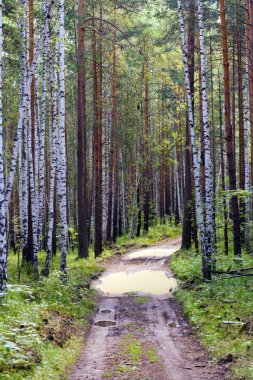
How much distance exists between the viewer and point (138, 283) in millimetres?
17312

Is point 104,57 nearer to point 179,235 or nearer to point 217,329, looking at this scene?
point 179,235

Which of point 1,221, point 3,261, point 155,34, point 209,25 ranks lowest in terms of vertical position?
point 3,261

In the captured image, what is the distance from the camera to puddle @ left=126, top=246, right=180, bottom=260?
77.5 feet

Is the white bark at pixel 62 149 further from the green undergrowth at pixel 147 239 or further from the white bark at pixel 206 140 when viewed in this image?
the green undergrowth at pixel 147 239

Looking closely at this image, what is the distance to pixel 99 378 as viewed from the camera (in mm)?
7355

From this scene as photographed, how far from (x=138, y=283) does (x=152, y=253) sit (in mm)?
7410

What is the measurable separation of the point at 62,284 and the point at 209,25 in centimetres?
1304

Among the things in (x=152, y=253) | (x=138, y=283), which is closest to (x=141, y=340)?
(x=138, y=283)

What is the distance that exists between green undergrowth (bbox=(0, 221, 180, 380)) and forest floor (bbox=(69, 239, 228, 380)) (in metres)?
0.34

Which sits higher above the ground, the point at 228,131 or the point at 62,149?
the point at 228,131

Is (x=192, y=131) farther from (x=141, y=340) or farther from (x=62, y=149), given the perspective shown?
(x=141, y=340)

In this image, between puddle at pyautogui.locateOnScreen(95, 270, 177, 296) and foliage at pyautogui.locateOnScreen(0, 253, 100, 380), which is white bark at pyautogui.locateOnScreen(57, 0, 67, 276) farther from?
puddle at pyautogui.locateOnScreen(95, 270, 177, 296)

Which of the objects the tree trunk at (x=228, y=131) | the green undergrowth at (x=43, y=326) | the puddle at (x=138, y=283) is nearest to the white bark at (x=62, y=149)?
the green undergrowth at (x=43, y=326)

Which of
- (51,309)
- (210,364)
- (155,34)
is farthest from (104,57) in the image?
(210,364)
